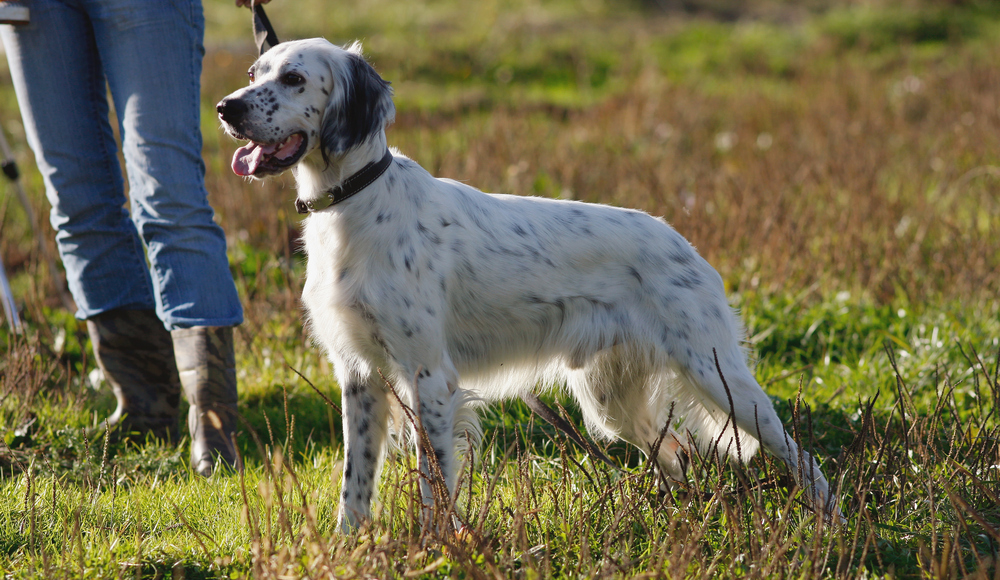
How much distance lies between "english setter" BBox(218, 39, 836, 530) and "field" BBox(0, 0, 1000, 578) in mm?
141

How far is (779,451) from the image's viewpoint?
243 centimetres

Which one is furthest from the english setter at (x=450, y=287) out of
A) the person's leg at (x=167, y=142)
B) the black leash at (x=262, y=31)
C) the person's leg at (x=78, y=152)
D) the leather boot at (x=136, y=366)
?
the leather boot at (x=136, y=366)

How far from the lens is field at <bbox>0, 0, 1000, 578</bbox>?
1938 millimetres

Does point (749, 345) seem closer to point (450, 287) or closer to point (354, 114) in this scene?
point (450, 287)

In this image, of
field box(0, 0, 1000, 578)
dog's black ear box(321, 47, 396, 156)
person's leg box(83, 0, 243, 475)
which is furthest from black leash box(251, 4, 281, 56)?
field box(0, 0, 1000, 578)

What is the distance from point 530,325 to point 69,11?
69.6 inches

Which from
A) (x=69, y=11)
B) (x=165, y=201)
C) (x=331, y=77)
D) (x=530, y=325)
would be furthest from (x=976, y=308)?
(x=69, y=11)

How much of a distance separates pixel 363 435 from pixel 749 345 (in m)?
1.83

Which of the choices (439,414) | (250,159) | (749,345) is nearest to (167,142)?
(250,159)

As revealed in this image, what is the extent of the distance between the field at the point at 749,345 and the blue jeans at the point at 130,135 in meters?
0.51

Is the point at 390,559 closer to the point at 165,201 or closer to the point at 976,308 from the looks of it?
the point at 165,201

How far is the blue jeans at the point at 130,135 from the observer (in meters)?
2.64

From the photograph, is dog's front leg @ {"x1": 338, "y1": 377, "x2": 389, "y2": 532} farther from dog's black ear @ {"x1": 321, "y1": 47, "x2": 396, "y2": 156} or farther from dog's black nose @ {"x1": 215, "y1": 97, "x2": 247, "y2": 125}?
dog's black nose @ {"x1": 215, "y1": 97, "x2": 247, "y2": 125}

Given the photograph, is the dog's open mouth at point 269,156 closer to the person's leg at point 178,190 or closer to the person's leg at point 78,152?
the person's leg at point 178,190
